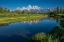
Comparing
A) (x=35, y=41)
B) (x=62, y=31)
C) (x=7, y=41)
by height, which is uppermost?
(x=62, y=31)

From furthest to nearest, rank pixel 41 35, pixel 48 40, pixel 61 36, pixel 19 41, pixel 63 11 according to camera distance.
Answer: pixel 63 11 < pixel 19 41 < pixel 41 35 < pixel 61 36 < pixel 48 40

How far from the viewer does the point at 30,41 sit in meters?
23.5

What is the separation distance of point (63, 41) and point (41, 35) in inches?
154

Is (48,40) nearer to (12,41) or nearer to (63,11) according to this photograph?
(12,41)

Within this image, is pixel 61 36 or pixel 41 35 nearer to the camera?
pixel 61 36

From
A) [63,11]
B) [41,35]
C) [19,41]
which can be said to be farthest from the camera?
[63,11]

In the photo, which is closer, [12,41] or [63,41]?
[63,41]

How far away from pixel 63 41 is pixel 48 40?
7.82m

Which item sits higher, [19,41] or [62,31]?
[62,31]

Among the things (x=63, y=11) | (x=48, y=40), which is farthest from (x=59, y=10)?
(x=48, y=40)

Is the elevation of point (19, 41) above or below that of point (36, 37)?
A: below

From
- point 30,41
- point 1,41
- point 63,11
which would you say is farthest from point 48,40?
point 63,11

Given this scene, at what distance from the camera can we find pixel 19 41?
29.8 m

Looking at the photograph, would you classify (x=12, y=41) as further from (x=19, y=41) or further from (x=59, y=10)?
(x=59, y=10)
